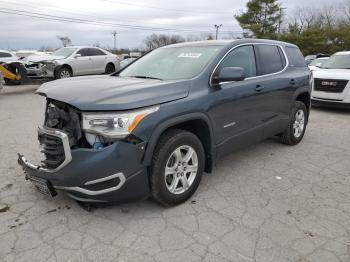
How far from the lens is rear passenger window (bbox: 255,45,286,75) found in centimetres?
488

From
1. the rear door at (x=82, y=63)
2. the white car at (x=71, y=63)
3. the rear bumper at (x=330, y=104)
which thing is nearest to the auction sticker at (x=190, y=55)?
the rear bumper at (x=330, y=104)

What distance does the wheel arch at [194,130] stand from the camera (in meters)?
3.19

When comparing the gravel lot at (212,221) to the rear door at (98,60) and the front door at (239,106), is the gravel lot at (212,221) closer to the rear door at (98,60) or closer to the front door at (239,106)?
the front door at (239,106)

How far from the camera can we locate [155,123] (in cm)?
319

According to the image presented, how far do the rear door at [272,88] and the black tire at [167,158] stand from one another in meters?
1.44

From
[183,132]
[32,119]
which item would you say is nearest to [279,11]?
[32,119]

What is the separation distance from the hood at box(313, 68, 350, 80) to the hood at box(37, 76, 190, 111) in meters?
6.92

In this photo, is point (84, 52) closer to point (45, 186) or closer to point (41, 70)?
point (41, 70)

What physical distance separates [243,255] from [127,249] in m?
0.98

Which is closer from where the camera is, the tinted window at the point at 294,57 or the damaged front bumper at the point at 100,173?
the damaged front bumper at the point at 100,173

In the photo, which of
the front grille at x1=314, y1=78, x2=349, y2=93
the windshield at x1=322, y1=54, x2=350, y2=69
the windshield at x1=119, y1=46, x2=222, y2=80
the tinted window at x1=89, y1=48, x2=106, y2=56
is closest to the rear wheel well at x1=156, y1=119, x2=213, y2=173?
the windshield at x1=119, y1=46, x2=222, y2=80

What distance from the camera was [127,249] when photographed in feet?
9.59

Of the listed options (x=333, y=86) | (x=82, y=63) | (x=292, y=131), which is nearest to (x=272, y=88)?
(x=292, y=131)

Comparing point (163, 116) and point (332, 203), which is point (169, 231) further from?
point (332, 203)
